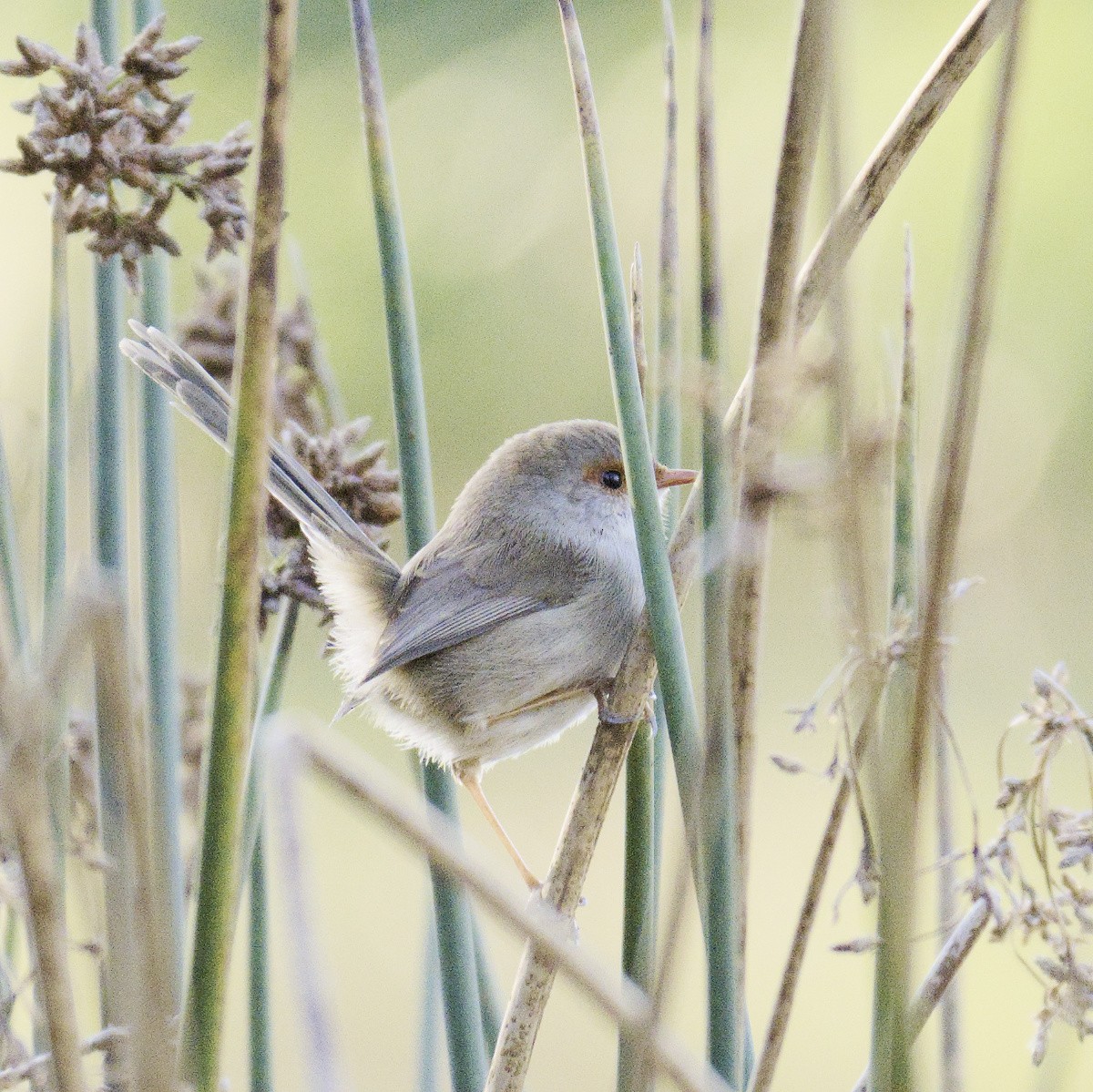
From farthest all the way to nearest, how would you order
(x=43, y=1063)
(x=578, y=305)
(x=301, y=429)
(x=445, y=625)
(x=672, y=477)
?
(x=578, y=305) → (x=445, y=625) → (x=672, y=477) → (x=301, y=429) → (x=43, y=1063)

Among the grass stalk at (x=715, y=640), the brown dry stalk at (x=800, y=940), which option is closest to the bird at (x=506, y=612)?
the brown dry stalk at (x=800, y=940)

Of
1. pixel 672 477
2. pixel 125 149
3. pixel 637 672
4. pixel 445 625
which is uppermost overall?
pixel 125 149

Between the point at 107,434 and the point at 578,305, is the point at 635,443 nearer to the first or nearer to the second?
the point at 107,434

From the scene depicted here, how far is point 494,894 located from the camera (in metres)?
0.61

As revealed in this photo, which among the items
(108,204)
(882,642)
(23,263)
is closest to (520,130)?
(23,263)

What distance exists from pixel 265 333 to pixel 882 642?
432mm

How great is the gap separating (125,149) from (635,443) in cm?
46

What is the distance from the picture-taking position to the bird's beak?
146cm

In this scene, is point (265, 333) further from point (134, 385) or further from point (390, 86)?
point (390, 86)

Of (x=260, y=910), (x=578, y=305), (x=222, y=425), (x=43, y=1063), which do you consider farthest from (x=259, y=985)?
(x=578, y=305)

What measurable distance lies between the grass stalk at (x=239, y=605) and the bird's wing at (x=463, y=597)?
1180 mm

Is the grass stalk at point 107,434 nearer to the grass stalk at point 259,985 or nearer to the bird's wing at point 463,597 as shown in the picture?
the grass stalk at point 259,985

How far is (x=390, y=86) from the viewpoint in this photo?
4348 millimetres

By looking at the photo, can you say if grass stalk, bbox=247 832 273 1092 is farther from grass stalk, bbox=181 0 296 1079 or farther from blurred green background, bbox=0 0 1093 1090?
blurred green background, bbox=0 0 1093 1090
